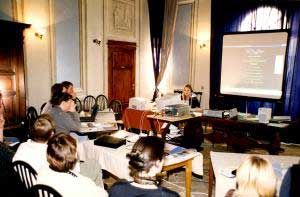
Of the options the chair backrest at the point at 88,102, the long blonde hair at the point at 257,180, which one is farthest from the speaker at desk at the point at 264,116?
the chair backrest at the point at 88,102

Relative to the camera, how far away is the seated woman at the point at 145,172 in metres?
1.51

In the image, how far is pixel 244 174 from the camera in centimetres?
151

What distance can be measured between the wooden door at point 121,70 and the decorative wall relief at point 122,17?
31cm

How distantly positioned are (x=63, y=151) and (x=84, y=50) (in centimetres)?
484

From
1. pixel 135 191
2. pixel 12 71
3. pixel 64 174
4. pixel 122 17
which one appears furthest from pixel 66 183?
pixel 122 17

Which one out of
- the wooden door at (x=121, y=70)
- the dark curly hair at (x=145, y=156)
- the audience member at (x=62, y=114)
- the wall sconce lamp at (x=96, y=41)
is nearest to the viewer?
the dark curly hair at (x=145, y=156)

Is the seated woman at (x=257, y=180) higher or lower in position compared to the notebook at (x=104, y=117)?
higher

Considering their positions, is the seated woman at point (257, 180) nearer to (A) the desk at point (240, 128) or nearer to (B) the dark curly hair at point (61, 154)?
(B) the dark curly hair at point (61, 154)

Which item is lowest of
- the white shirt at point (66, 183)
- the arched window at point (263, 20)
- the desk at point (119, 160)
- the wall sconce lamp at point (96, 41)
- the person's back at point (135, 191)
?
the desk at point (119, 160)

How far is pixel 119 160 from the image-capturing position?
2619mm

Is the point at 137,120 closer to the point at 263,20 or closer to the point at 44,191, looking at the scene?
the point at 44,191

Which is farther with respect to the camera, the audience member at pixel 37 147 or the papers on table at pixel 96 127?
the papers on table at pixel 96 127

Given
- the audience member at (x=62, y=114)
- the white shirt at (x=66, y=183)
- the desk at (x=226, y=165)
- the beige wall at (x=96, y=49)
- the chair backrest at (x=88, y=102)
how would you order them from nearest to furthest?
the white shirt at (x=66, y=183)
the desk at (x=226, y=165)
the audience member at (x=62, y=114)
the beige wall at (x=96, y=49)
the chair backrest at (x=88, y=102)

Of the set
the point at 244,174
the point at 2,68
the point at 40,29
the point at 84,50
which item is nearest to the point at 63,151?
the point at 244,174
